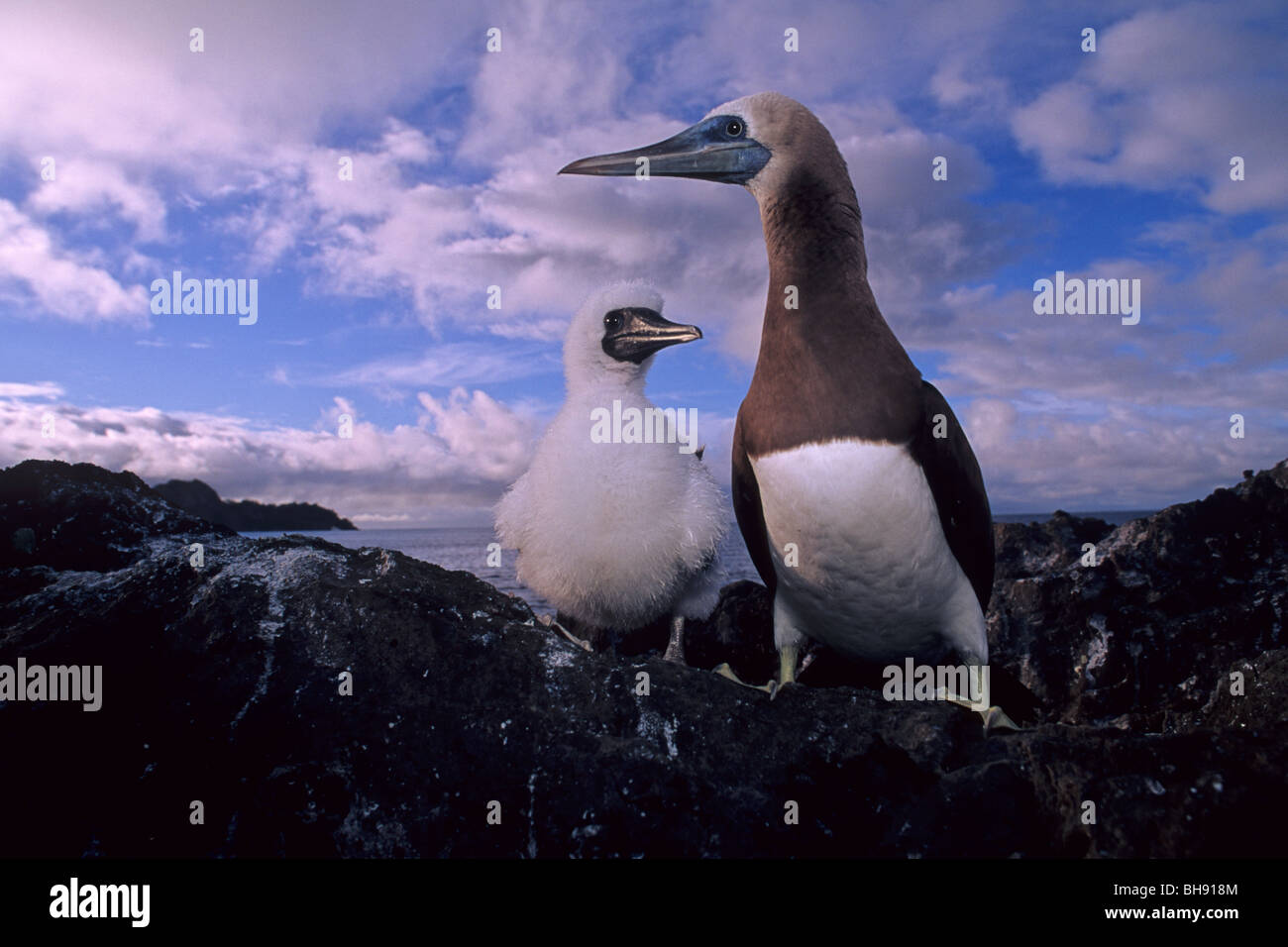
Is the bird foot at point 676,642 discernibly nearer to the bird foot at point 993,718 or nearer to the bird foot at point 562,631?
the bird foot at point 562,631

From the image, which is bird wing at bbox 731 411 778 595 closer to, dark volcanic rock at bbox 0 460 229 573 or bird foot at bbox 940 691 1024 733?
bird foot at bbox 940 691 1024 733

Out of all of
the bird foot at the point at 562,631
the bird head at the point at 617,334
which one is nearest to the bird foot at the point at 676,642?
the bird foot at the point at 562,631

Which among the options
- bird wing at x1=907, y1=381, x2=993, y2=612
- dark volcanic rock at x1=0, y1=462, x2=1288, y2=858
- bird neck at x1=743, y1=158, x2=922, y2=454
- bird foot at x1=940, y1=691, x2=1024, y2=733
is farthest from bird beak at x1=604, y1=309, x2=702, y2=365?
bird foot at x1=940, y1=691, x2=1024, y2=733

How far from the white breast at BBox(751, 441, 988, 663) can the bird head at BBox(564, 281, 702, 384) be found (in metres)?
1.45

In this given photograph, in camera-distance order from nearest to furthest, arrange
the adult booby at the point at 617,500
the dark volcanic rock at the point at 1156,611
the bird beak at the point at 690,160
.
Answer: the bird beak at the point at 690,160 < the adult booby at the point at 617,500 < the dark volcanic rock at the point at 1156,611

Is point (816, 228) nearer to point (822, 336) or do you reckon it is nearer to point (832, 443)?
point (822, 336)

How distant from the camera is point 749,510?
5.57 metres

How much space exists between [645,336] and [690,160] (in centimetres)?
126

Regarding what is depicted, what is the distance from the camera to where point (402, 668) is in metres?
4.02

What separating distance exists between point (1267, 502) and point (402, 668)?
31.5ft

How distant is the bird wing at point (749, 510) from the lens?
5.44 metres

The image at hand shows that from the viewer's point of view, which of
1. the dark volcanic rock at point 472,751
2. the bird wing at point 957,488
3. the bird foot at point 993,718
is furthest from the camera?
the bird wing at point 957,488
